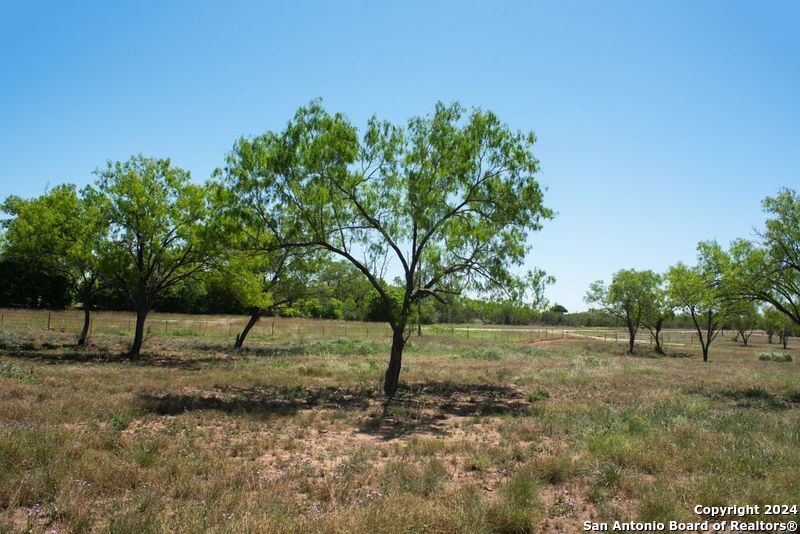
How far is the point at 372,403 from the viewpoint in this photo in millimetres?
16016

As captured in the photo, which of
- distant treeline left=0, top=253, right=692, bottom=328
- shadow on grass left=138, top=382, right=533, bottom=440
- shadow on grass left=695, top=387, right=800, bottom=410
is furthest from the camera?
distant treeline left=0, top=253, right=692, bottom=328

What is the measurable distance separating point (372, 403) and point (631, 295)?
2026 inches

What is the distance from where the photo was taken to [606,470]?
8.05 meters

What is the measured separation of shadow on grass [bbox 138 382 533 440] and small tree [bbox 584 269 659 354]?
44.6 meters

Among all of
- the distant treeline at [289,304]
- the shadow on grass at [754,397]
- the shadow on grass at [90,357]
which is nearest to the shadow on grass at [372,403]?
the distant treeline at [289,304]

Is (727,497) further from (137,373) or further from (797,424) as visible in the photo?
(137,373)

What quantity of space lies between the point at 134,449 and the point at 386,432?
5452mm

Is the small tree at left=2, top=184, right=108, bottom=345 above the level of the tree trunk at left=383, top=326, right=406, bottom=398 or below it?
above

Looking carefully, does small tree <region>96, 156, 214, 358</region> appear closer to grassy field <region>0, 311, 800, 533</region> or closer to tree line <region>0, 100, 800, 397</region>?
tree line <region>0, 100, 800, 397</region>

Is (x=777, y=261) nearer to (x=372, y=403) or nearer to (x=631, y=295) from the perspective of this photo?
(x=372, y=403)

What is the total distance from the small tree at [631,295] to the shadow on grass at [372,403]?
146 feet

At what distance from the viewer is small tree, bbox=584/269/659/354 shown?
5822 cm

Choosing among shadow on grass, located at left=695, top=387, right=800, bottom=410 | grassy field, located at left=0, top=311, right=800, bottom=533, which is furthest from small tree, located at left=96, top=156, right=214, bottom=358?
shadow on grass, located at left=695, top=387, right=800, bottom=410

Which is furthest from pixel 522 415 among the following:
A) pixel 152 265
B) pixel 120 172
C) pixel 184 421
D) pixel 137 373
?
pixel 120 172
